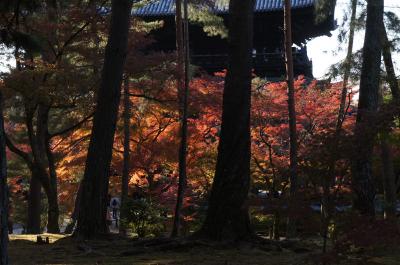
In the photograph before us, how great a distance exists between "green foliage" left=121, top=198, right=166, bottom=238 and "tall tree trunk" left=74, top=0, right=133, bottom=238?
2.84 meters

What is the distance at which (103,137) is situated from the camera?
9414 mm

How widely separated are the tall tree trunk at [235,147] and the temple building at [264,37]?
43.9 ft

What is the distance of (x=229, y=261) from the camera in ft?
21.9

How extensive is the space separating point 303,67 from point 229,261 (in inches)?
663

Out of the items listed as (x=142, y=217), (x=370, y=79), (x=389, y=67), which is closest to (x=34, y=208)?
(x=142, y=217)

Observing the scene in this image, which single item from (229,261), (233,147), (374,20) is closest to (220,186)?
(233,147)

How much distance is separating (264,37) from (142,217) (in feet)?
42.0

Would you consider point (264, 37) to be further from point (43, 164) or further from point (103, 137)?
point (103, 137)

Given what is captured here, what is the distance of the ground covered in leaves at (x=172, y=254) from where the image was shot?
6.84m

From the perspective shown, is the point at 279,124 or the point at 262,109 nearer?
the point at 262,109

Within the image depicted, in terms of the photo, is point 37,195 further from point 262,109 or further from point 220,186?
point 220,186

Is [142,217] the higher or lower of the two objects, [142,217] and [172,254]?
the higher

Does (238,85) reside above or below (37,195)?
above

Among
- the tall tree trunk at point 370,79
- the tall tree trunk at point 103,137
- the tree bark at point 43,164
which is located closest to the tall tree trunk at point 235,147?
the tall tree trunk at point 370,79
